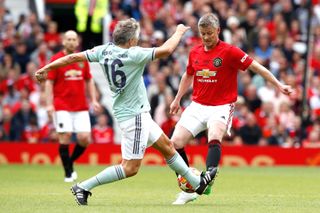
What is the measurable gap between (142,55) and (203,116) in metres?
1.93

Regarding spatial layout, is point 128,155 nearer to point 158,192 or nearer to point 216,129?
point 216,129

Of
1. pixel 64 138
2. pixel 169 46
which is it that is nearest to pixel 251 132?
pixel 64 138

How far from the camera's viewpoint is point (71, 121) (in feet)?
56.7

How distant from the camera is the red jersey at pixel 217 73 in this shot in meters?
13.3

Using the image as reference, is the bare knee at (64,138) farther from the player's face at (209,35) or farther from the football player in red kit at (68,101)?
the player's face at (209,35)

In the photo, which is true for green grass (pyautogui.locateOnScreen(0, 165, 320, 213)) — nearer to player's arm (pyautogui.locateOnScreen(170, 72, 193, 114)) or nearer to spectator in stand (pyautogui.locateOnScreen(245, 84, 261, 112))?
player's arm (pyautogui.locateOnScreen(170, 72, 193, 114))

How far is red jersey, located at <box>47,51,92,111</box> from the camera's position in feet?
56.5

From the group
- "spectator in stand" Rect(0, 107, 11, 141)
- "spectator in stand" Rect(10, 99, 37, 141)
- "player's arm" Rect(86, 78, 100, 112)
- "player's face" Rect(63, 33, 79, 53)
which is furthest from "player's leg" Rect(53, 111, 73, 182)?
"spectator in stand" Rect(0, 107, 11, 141)

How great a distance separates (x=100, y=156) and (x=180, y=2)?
6.98m

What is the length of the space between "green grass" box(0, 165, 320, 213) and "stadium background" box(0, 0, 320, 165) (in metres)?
2.50

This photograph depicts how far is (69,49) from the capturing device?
1678 cm

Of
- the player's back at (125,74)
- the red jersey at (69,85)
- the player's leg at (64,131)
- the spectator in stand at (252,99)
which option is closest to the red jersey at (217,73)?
the player's back at (125,74)

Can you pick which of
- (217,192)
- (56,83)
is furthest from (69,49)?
(217,192)

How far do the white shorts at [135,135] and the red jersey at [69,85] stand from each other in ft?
17.4
